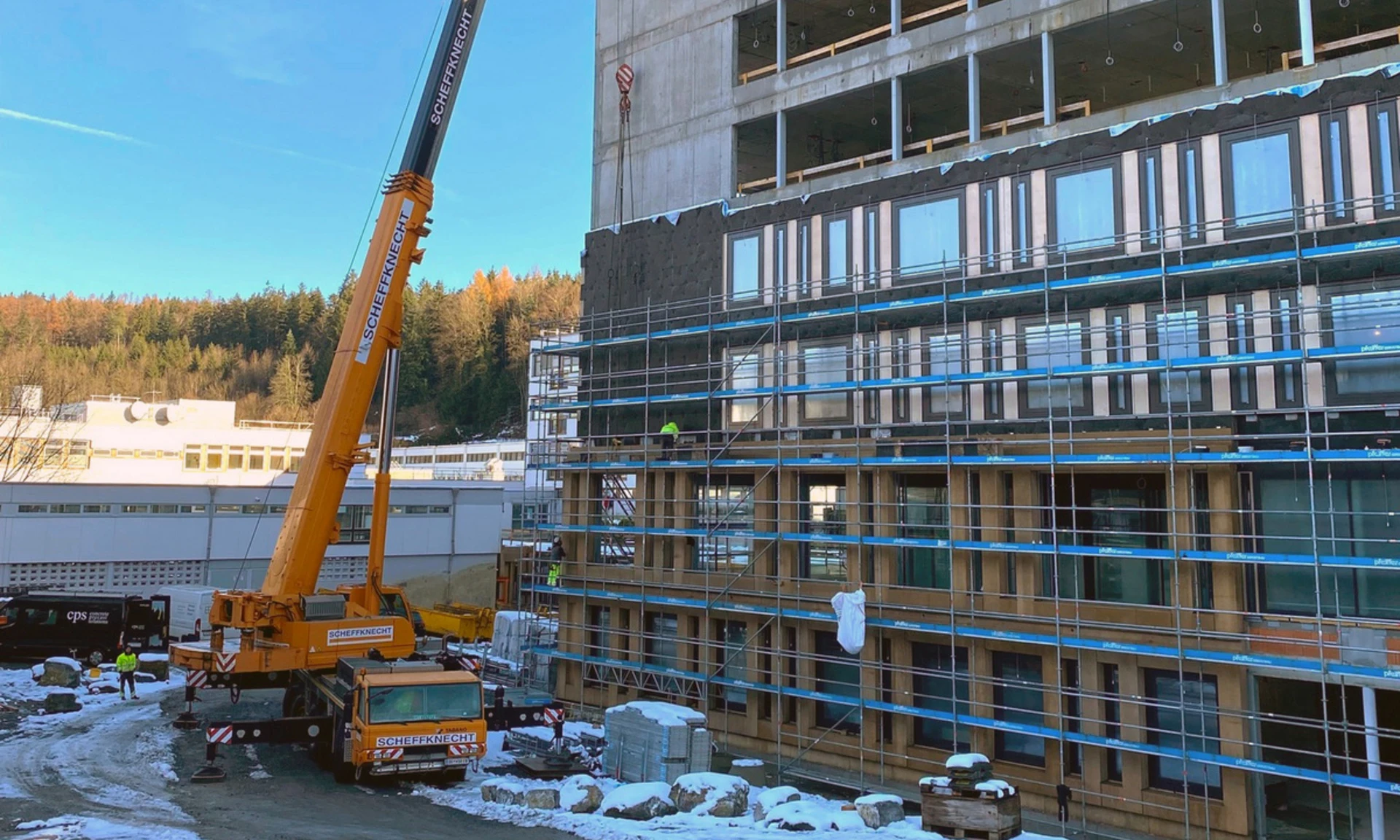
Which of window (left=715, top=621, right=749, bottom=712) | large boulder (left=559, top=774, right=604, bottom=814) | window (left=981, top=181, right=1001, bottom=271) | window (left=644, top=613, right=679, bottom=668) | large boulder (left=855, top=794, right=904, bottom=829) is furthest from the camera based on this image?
window (left=644, top=613, right=679, bottom=668)

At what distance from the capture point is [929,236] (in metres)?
20.3

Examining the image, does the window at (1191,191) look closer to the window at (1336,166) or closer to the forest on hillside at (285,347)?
the window at (1336,166)

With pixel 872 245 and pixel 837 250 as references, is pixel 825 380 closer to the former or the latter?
pixel 837 250

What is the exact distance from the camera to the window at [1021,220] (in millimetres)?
18891

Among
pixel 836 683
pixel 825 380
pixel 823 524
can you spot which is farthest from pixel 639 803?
pixel 825 380

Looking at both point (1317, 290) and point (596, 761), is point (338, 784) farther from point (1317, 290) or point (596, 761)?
point (1317, 290)

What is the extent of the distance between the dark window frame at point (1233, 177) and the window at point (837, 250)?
7.35 metres

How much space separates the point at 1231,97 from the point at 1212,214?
196cm

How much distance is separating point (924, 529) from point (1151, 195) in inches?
297

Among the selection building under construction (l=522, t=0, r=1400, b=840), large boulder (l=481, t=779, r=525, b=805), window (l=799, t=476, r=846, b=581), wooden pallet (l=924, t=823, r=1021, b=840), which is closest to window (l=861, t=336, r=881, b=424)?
building under construction (l=522, t=0, r=1400, b=840)

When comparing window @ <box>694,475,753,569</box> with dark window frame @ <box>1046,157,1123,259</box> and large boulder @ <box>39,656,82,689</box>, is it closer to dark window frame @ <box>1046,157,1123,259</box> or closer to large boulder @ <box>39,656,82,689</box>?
dark window frame @ <box>1046,157,1123,259</box>

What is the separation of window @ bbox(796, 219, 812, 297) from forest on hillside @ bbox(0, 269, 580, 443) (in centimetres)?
8892

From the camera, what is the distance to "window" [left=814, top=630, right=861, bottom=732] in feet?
66.3

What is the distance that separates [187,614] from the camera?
35.9 meters
